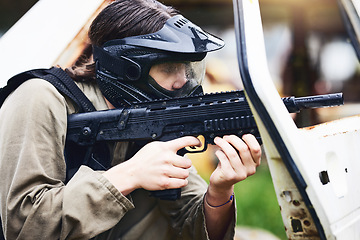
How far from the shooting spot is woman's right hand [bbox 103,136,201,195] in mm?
1890

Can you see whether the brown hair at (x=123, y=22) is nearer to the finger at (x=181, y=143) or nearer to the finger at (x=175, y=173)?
the finger at (x=181, y=143)

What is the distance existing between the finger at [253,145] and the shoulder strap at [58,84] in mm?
719

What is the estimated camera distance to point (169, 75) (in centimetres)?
226

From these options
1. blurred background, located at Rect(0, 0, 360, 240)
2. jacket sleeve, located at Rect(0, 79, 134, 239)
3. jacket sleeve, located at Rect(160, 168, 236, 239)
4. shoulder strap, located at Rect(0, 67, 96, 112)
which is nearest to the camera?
jacket sleeve, located at Rect(0, 79, 134, 239)

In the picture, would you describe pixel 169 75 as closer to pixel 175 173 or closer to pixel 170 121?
pixel 170 121

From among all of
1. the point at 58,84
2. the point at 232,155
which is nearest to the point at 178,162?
the point at 232,155

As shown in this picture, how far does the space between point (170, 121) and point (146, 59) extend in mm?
319

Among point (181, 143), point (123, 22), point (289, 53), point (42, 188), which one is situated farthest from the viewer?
point (289, 53)

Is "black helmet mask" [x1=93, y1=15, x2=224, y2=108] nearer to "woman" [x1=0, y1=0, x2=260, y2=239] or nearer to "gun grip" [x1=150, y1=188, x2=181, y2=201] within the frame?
"woman" [x1=0, y1=0, x2=260, y2=239]

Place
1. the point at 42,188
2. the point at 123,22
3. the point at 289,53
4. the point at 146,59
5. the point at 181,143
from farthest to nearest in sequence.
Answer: the point at 289,53
the point at 123,22
the point at 146,59
the point at 181,143
the point at 42,188

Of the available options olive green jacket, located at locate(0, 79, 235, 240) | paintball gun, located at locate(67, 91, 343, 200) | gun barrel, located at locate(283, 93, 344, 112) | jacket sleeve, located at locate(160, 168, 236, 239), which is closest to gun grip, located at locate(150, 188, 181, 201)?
paintball gun, located at locate(67, 91, 343, 200)

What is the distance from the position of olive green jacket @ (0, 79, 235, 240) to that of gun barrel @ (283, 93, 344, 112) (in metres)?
0.73

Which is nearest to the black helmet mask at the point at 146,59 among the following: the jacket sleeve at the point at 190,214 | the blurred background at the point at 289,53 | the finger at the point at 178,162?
the finger at the point at 178,162

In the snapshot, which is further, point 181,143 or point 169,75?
point 169,75
